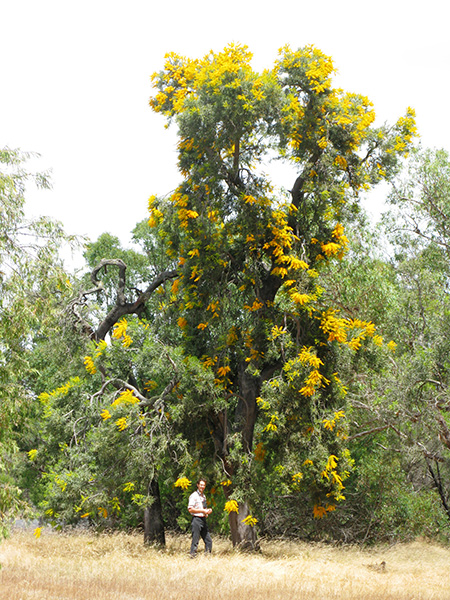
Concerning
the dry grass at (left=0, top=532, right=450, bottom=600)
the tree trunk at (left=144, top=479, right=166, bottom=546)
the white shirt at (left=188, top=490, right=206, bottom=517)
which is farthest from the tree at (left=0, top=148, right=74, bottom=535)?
the tree trunk at (left=144, top=479, right=166, bottom=546)

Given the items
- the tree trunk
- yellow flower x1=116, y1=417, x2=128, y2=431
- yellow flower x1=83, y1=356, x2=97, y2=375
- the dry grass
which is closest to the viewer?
the dry grass

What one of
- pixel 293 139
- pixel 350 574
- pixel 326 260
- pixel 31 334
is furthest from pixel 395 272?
pixel 31 334

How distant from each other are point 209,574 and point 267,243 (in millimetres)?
7081

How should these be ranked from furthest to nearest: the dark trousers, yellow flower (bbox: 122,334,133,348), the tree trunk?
the tree trunk
yellow flower (bbox: 122,334,133,348)
the dark trousers

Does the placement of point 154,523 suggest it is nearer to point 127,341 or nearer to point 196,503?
point 196,503

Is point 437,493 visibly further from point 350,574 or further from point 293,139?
point 293,139

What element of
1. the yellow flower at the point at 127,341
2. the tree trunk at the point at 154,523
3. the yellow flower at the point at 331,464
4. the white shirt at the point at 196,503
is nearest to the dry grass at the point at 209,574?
the tree trunk at the point at 154,523

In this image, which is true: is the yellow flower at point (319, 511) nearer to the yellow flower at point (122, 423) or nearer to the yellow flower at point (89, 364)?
the yellow flower at point (122, 423)

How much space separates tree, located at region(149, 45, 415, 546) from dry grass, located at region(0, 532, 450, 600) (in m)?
1.77

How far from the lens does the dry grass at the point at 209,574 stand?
30.0ft

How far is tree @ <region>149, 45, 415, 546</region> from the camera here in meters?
13.9

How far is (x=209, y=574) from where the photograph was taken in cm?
1086

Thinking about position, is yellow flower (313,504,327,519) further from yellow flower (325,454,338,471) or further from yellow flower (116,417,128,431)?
yellow flower (116,417,128,431)

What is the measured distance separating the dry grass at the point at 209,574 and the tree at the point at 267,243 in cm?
177
